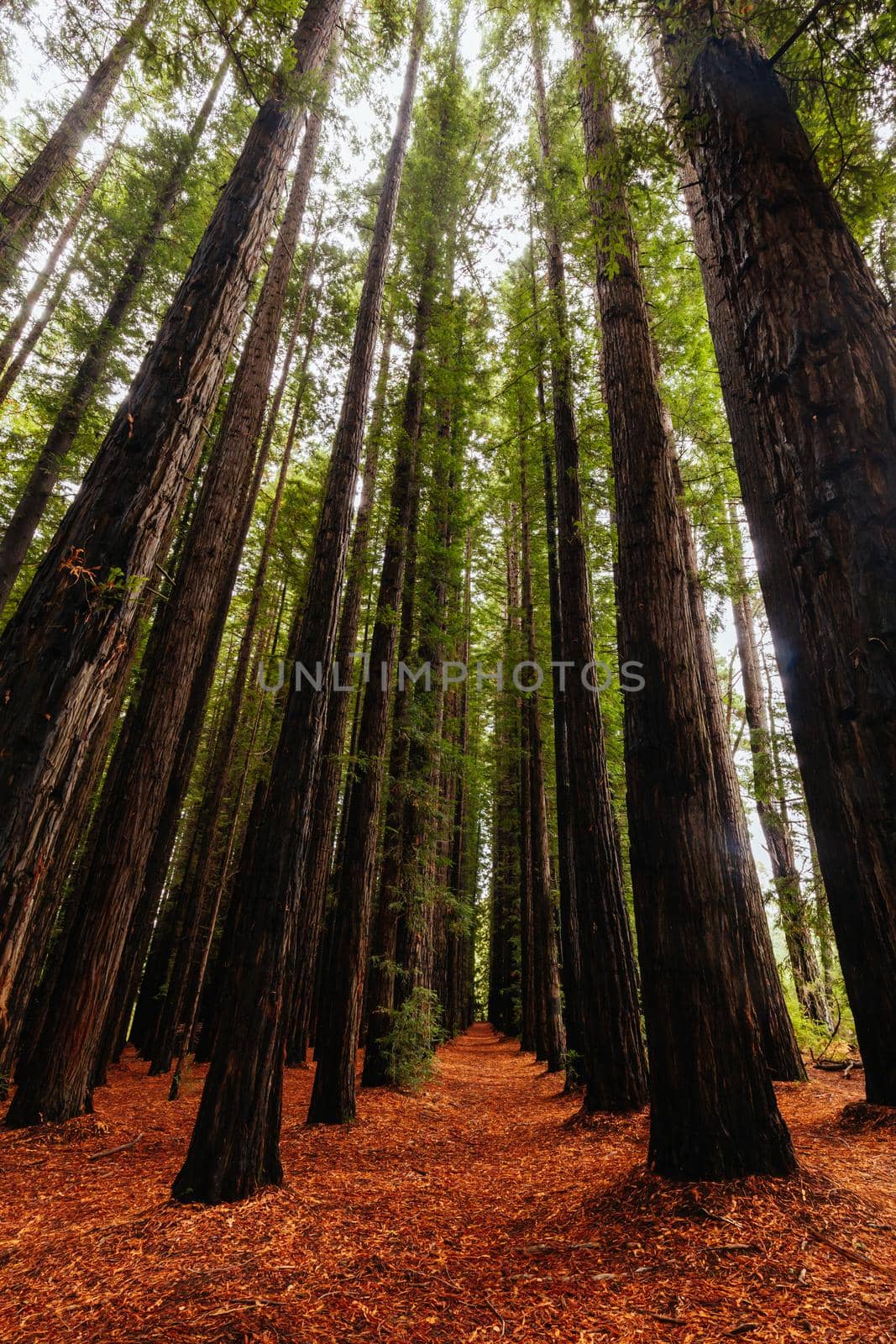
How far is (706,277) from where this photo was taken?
6.55 m

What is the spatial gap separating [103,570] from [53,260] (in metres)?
14.1

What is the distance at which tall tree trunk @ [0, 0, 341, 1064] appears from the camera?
243cm

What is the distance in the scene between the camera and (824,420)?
1.80 m

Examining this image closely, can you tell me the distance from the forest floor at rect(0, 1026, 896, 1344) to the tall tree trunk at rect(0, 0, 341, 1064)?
1.76 meters

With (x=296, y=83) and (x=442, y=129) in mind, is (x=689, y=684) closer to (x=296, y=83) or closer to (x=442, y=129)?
(x=296, y=83)

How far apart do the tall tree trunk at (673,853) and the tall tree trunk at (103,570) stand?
256 cm

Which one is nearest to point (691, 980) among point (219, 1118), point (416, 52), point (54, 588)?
point (219, 1118)

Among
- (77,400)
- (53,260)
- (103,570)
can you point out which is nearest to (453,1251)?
(103,570)

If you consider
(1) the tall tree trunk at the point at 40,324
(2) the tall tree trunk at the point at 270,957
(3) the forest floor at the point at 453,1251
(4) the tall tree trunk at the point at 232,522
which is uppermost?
(1) the tall tree trunk at the point at 40,324

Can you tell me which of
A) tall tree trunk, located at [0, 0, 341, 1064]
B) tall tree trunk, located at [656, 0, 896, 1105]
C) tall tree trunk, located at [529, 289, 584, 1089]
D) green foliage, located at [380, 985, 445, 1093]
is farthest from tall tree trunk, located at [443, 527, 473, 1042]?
tall tree trunk, located at [656, 0, 896, 1105]

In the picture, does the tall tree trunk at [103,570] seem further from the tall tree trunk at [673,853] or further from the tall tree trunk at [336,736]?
the tall tree trunk at [336,736]

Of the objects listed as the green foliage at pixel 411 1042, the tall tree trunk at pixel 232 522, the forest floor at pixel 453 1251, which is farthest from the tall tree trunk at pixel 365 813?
the tall tree trunk at pixel 232 522

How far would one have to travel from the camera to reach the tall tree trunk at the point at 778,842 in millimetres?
7512

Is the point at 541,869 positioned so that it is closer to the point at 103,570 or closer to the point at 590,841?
the point at 590,841
